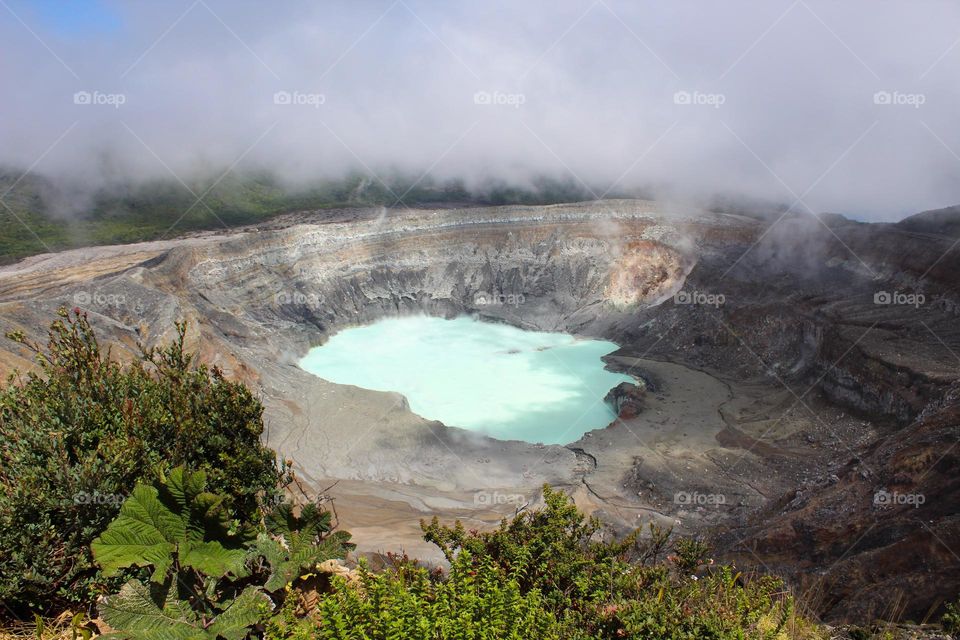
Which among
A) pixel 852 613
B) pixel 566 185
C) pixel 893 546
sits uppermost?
pixel 566 185

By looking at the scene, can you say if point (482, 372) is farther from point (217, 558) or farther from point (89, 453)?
point (217, 558)

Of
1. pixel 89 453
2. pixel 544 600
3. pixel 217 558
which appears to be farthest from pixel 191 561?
pixel 544 600

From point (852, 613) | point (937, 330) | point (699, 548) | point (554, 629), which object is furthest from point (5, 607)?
point (937, 330)

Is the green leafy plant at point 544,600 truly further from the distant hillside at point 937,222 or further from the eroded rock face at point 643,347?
the distant hillside at point 937,222

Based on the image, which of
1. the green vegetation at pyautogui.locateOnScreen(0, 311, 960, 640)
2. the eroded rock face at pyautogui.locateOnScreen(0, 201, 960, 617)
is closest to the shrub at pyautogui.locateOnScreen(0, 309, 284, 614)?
the green vegetation at pyautogui.locateOnScreen(0, 311, 960, 640)

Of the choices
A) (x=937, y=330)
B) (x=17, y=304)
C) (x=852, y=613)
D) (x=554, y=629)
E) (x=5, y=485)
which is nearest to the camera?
(x=554, y=629)

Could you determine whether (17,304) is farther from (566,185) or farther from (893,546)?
(566,185)

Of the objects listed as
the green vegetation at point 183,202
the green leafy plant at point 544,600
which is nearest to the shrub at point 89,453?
the green leafy plant at point 544,600
